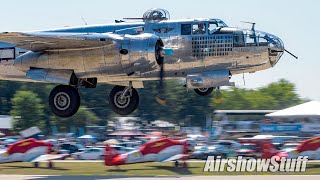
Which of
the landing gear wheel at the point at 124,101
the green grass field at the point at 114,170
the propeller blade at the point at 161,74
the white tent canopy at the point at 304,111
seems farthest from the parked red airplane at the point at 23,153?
the white tent canopy at the point at 304,111

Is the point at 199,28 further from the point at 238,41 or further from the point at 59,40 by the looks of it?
the point at 59,40

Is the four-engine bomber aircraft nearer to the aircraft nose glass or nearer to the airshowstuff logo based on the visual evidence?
the aircraft nose glass

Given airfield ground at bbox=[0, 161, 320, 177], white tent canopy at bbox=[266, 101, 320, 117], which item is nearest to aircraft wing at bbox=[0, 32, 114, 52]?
airfield ground at bbox=[0, 161, 320, 177]

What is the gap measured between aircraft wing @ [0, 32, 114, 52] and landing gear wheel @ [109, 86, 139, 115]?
9.09 feet

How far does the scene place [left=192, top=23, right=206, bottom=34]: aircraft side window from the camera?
914 inches

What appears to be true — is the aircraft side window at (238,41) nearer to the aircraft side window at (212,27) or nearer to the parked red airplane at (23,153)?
the aircraft side window at (212,27)

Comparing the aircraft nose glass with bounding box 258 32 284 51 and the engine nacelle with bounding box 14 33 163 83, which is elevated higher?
the aircraft nose glass with bounding box 258 32 284 51

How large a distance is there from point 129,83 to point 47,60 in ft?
10.1

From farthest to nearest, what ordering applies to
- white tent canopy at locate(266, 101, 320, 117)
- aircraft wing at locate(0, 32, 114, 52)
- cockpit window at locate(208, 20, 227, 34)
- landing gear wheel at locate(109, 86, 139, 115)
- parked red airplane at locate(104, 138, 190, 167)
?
white tent canopy at locate(266, 101, 320, 117) < parked red airplane at locate(104, 138, 190, 167) < landing gear wheel at locate(109, 86, 139, 115) < cockpit window at locate(208, 20, 227, 34) < aircraft wing at locate(0, 32, 114, 52)

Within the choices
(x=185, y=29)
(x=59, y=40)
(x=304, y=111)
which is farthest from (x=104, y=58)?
(x=304, y=111)

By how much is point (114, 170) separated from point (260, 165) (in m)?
7.85

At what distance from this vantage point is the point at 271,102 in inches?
4151

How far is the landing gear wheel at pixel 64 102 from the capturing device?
23.2 metres

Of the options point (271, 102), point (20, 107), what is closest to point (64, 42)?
point (20, 107)
